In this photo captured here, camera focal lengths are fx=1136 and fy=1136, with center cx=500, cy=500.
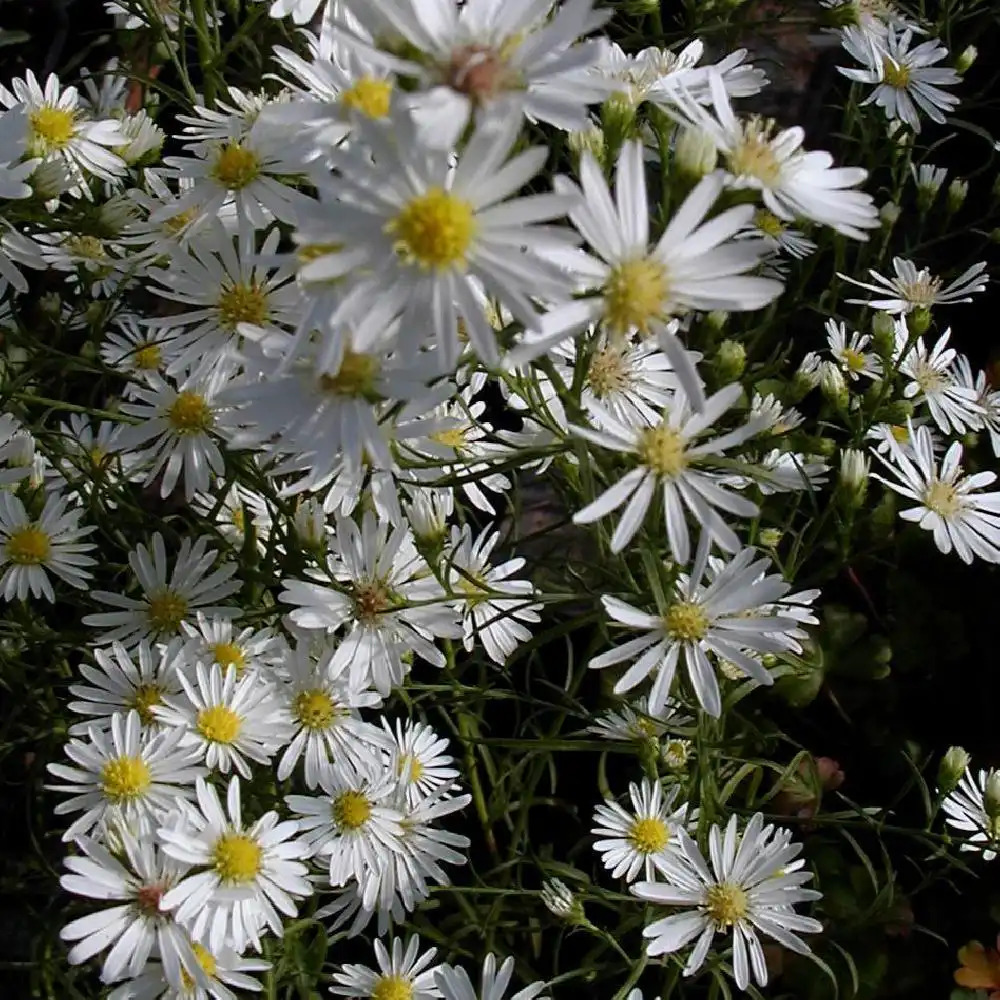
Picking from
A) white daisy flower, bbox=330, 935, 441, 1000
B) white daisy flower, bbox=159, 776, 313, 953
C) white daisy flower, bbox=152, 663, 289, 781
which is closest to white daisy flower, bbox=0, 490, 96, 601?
white daisy flower, bbox=152, 663, 289, 781

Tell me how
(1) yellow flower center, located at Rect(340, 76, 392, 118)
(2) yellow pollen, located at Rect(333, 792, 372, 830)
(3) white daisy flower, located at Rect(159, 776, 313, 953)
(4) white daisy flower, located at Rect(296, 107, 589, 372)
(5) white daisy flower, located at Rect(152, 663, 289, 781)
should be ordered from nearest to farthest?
(4) white daisy flower, located at Rect(296, 107, 589, 372) → (1) yellow flower center, located at Rect(340, 76, 392, 118) → (3) white daisy flower, located at Rect(159, 776, 313, 953) → (5) white daisy flower, located at Rect(152, 663, 289, 781) → (2) yellow pollen, located at Rect(333, 792, 372, 830)

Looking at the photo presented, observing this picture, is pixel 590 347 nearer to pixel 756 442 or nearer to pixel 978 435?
pixel 756 442

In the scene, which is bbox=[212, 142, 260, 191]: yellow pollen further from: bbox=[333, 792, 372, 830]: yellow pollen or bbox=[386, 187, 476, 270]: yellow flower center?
bbox=[333, 792, 372, 830]: yellow pollen

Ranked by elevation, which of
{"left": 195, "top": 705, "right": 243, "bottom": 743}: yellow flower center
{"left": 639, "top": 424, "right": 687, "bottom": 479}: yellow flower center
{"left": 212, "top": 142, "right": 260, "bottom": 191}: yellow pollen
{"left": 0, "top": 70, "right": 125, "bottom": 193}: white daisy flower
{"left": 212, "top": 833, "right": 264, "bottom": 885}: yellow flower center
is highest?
{"left": 0, "top": 70, "right": 125, "bottom": 193}: white daisy flower

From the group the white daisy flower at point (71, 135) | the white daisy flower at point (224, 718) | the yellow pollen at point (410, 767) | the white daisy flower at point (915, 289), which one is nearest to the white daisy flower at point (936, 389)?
the white daisy flower at point (915, 289)

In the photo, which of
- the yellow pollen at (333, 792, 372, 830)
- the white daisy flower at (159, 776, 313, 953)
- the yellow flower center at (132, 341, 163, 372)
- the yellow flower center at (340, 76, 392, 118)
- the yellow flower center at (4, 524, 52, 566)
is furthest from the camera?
the yellow flower center at (132, 341, 163, 372)

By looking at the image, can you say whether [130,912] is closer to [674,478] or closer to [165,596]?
[165,596]
